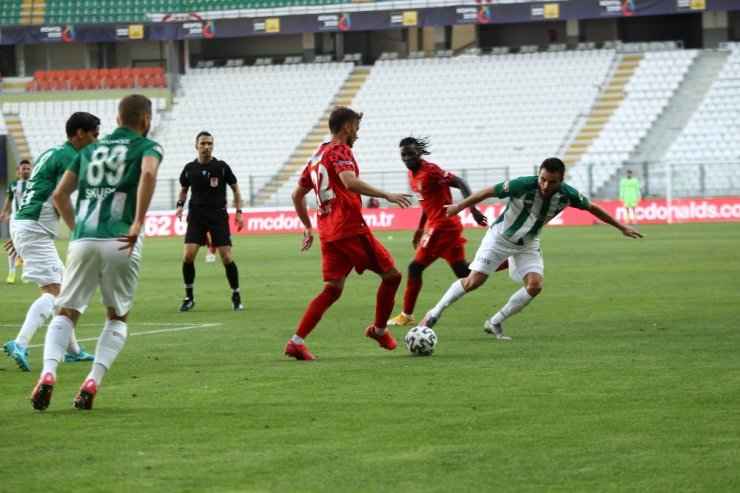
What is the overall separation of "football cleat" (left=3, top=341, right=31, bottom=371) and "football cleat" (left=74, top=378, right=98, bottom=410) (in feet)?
8.39

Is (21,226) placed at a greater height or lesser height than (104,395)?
greater

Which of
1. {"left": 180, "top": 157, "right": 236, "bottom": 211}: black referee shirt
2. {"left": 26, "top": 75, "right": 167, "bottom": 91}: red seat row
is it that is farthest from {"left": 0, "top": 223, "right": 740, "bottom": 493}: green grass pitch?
{"left": 26, "top": 75, "right": 167, "bottom": 91}: red seat row

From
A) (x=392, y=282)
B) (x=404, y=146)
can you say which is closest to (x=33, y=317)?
(x=392, y=282)

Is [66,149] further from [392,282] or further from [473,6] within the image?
[473,6]

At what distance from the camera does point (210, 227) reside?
688 inches

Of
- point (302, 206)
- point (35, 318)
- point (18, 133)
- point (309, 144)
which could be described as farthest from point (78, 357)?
point (18, 133)

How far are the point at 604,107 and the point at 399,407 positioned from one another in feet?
146

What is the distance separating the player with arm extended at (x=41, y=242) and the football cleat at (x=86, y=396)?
7.71 feet

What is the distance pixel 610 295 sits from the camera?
17.9 m

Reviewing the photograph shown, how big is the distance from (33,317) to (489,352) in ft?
13.3

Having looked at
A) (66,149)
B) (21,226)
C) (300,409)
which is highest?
Answer: (66,149)

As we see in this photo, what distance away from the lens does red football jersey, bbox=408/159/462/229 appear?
1454 centimetres

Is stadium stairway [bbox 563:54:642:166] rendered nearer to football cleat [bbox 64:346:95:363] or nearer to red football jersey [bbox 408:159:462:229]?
red football jersey [bbox 408:159:462:229]

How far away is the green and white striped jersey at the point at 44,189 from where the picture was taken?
10.4m
